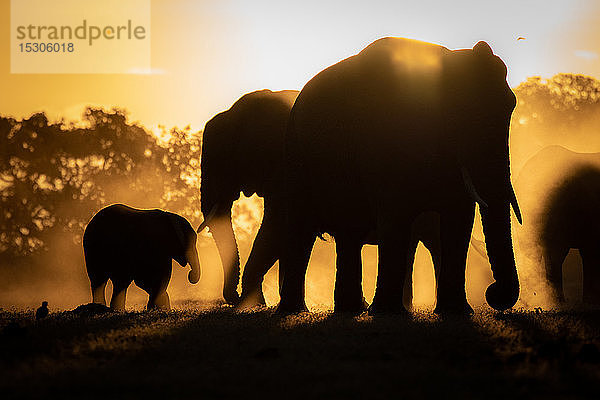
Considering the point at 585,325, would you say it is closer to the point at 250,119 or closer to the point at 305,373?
the point at 305,373

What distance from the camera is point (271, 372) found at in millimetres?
7457

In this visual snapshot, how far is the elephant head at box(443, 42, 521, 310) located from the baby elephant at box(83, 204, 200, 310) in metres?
9.43

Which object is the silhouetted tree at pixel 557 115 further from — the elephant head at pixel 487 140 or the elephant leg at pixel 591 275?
the elephant head at pixel 487 140

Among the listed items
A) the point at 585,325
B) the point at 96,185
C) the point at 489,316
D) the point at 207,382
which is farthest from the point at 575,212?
the point at 96,185

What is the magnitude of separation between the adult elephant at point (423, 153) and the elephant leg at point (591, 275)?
7.38m

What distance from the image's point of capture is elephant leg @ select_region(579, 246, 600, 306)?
2033 cm

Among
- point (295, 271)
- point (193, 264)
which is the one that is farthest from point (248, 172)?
point (295, 271)

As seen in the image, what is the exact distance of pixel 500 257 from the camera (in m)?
13.1

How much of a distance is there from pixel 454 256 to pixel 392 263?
1.25m

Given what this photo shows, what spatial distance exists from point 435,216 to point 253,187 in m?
4.40

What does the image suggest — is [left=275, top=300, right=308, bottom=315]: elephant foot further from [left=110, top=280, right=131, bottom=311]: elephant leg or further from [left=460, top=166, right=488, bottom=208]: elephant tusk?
[left=110, top=280, right=131, bottom=311]: elephant leg

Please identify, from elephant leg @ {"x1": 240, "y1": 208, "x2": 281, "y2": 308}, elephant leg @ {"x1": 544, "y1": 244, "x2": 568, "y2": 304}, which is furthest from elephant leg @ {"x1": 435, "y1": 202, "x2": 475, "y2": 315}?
elephant leg @ {"x1": 544, "y1": 244, "x2": 568, "y2": 304}

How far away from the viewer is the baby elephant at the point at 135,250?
824 inches

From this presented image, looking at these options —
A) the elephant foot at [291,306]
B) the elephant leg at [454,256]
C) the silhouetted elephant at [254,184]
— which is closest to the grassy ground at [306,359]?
the elephant leg at [454,256]
